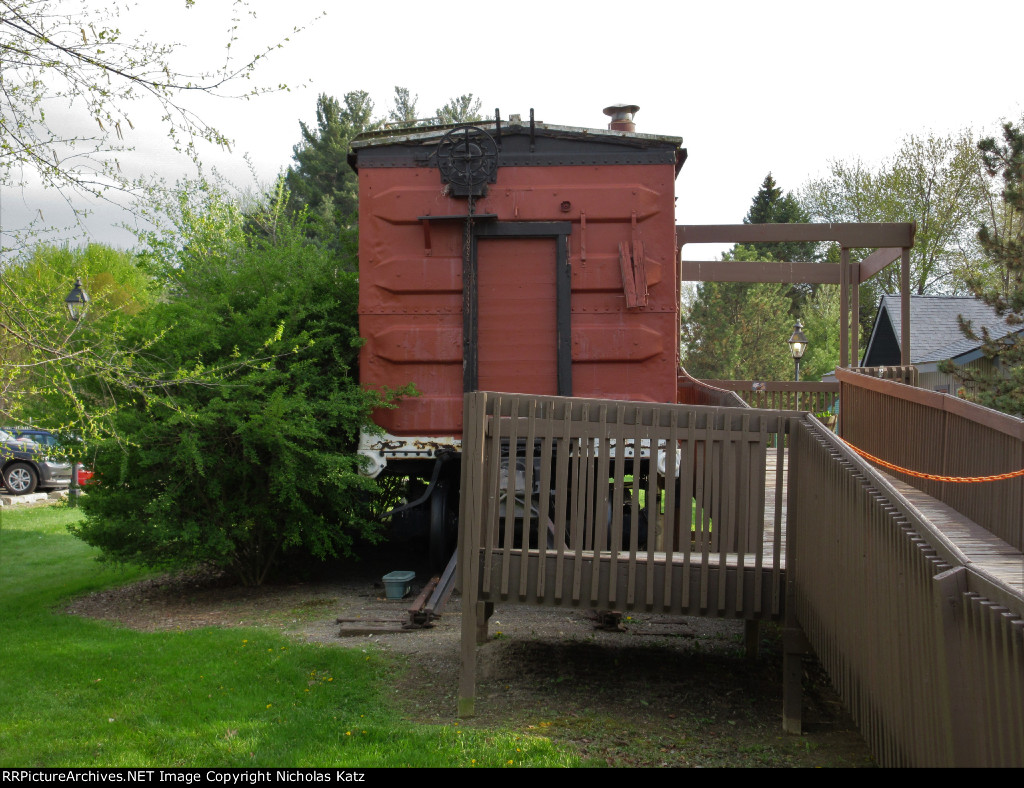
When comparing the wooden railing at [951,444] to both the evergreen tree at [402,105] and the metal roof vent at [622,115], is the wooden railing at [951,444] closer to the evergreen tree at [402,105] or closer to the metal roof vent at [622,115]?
the metal roof vent at [622,115]

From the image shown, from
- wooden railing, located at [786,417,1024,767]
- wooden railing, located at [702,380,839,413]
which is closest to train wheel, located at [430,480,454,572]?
wooden railing, located at [786,417,1024,767]

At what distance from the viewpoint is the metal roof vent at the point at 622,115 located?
9.73 m

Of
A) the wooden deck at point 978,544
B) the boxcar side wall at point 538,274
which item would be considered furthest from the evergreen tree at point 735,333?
the wooden deck at point 978,544

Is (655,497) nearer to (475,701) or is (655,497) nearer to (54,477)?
(475,701)

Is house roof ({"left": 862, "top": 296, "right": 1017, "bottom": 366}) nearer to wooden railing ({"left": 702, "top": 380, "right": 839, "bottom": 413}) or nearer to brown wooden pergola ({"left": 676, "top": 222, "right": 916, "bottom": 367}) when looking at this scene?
wooden railing ({"left": 702, "top": 380, "right": 839, "bottom": 413})

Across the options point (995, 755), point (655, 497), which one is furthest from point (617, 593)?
point (995, 755)

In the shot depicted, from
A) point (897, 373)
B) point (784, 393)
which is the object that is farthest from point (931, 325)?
point (897, 373)

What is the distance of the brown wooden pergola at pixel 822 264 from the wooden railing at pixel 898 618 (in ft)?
22.3

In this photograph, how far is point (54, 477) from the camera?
72.3 feet

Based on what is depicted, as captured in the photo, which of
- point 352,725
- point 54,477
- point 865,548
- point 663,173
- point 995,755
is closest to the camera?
point 995,755

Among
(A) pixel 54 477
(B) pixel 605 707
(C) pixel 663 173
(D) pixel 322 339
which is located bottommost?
(A) pixel 54 477

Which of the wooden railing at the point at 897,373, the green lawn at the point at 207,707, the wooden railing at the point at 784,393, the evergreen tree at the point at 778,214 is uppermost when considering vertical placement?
the evergreen tree at the point at 778,214

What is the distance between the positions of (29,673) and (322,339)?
380cm

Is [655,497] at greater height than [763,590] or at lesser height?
greater
